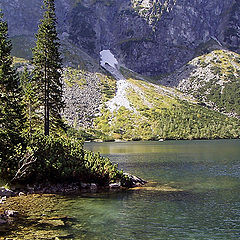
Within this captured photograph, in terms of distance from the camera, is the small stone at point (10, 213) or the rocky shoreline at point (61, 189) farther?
the rocky shoreline at point (61, 189)

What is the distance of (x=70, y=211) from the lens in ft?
81.0

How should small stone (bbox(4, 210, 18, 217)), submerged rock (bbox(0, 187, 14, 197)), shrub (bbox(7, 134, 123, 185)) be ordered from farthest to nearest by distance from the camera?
shrub (bbox(7, 134, 123, 185))
submerged rock (bbox(0, 187, 14, 197))
small stone (bbox(4, 210, 18, 217))

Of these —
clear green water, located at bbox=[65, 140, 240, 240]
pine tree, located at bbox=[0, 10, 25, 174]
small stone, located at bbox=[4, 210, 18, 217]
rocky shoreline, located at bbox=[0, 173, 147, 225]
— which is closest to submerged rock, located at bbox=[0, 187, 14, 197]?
rocky shoreline, located at bbox=[0, 173, 147, 225]

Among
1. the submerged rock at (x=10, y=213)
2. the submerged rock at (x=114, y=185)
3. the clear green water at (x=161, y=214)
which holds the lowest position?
the clear green water at (x=161, y=214)

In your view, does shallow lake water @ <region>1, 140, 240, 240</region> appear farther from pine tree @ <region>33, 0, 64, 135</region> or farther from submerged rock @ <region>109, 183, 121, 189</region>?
pine tree @ <region>33, 0, 64, 135</region>

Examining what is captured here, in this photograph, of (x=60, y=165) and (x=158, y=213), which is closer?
(x=158, y=213)

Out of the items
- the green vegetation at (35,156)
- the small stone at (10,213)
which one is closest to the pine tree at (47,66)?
the green vegetation at (35,156)

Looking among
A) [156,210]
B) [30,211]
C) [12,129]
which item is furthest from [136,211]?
[12,129]

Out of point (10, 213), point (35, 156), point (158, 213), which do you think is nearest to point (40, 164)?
point (35, 156)

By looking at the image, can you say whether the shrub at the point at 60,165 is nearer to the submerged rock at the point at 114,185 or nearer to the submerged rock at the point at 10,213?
the submerged rock at the point at 114,185

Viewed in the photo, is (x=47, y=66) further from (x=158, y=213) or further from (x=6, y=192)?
(x=158, y=213)

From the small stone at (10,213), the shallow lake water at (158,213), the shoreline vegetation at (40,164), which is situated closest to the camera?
the shallow lake water at (158,213)

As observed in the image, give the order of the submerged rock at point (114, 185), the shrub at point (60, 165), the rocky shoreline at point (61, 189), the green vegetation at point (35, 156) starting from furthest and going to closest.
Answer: the submerged rock at point (114, 185), the shrub at point (60, 165), the green vegetation at point (35, 156), the rocky shoreline at point (61, 189)

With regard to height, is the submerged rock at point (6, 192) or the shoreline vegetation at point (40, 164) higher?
the shoreline vegetation at point (40, 164)
